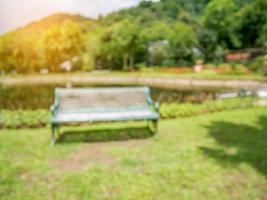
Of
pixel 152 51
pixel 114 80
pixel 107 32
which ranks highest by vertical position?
pixel 107 32

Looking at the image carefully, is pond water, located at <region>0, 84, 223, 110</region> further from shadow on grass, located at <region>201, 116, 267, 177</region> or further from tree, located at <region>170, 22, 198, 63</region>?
tree, located at <region>170, 22, 198, 63</region>

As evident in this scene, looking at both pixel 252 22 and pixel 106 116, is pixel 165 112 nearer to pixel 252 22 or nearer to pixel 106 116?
pixel 106 116

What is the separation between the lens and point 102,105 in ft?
24.6

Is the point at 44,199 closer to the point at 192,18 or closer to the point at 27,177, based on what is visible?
the point at 27,177

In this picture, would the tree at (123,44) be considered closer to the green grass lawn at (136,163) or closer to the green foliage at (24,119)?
the green foliage at (24,119)

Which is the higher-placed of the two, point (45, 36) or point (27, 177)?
point (45, 36)

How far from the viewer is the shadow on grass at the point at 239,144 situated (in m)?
5.57

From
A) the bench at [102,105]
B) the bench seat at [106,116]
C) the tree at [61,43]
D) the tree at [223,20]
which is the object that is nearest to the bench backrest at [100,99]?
the bench at [102,105]

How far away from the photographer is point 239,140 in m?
7.02

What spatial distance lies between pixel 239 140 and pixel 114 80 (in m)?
30.3

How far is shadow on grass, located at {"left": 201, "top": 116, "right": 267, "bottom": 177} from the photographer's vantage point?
5.57 metres

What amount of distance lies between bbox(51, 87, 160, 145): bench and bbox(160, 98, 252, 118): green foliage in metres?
2.56

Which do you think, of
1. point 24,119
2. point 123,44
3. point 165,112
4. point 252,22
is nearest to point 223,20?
point 252,22

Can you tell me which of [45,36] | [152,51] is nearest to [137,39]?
[152,51]
